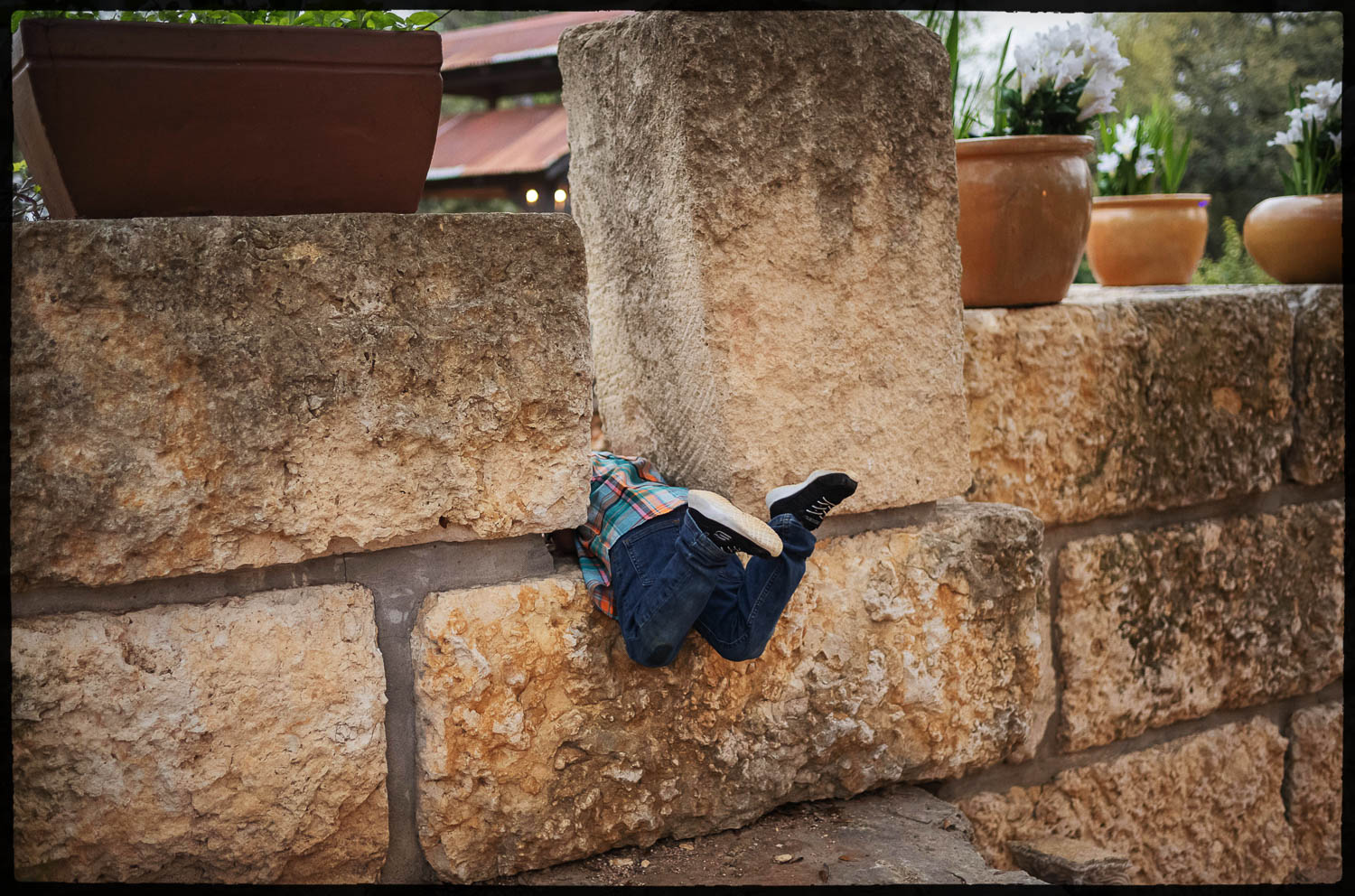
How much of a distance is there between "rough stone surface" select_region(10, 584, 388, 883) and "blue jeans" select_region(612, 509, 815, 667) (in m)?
0.37

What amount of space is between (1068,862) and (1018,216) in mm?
1277

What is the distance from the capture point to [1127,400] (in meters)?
2.13

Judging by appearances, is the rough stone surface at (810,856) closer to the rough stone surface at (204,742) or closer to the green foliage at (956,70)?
the rough stone surface at (204,742)

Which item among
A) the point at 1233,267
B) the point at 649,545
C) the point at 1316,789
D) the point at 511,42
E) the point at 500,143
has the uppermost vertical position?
the point at 511,42

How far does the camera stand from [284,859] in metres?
1.43

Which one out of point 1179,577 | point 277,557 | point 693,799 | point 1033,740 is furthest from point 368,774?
point 1179,577

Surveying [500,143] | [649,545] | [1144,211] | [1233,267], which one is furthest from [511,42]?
[1233,267]

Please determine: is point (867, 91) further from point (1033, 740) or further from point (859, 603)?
point (1033, 740)

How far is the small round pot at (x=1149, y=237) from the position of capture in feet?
8.86

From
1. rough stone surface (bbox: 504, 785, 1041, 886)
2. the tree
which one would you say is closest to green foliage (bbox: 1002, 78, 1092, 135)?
rough stone surface (bbox: 504, 785, 1041, 886)

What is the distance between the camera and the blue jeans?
147 centimetres

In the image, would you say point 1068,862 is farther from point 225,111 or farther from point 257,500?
point 225,111

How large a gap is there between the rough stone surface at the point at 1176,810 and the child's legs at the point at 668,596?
83 cm

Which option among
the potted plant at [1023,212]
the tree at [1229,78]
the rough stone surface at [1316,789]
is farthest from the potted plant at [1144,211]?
the tree at [1229,78]
